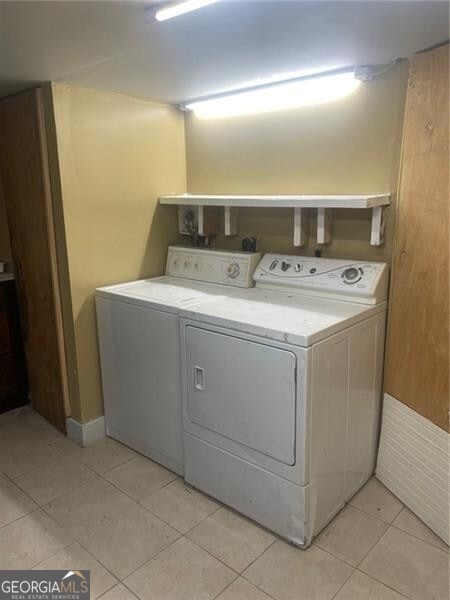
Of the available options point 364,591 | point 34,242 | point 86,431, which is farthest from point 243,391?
point 34,242

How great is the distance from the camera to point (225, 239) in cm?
284

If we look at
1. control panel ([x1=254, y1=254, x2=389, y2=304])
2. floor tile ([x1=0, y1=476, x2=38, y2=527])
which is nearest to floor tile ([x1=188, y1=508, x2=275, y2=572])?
floor tile ([x1=0, y1=476, x2=38, y2=527])

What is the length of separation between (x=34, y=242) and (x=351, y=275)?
174 cm

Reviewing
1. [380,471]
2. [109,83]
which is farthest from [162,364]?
[109,83]

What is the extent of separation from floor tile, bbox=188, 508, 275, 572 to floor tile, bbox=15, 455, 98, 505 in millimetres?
702

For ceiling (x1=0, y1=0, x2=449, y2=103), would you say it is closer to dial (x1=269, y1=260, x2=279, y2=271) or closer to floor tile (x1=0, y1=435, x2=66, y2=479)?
dial (x1=269, y1=260, x2=279, y2=271)

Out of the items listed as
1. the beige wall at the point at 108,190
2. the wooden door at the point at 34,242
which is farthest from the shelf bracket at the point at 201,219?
the wooden door at the point at 34,242

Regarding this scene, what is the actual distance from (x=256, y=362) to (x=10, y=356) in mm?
1927

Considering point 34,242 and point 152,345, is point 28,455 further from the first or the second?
point 34,242

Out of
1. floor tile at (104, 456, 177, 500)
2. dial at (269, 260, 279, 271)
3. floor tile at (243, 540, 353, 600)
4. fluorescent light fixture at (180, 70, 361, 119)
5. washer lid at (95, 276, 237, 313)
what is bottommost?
floor tile at (243, 540, 353, 600)

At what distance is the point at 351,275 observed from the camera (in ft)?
7.14

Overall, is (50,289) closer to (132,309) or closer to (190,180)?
(132,309)

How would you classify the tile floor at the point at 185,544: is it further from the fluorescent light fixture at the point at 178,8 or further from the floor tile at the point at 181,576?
the fluorescent light fixture at the point at 178,8

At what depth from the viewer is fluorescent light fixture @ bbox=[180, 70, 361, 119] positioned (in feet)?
7.10
